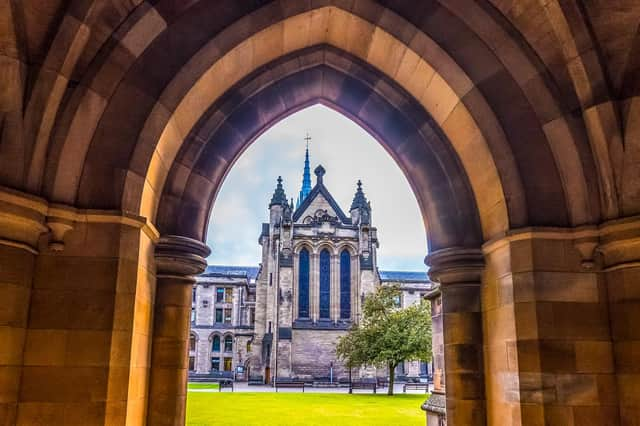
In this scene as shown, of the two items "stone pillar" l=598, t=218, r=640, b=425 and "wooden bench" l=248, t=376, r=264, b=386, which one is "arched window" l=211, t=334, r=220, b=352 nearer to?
"wooden bench" l=248, t=376, r=264, b=386

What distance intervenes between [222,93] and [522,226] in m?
3.73

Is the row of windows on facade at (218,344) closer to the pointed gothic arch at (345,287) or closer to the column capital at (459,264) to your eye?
the pointed gothic arch at (345,287)

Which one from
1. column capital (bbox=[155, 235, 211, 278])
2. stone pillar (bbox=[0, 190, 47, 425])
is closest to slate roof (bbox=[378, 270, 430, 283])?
column capital (bbox=[155, 235, 211, 278])

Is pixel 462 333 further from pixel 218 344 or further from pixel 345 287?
pixel 218 344

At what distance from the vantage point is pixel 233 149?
689cm

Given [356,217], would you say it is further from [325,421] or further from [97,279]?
[97,279]

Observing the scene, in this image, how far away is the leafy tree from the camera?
36125 mm

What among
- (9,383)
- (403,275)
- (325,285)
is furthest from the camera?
(403,275)

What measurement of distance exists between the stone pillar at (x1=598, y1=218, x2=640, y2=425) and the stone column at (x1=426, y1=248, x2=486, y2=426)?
1.43 meters

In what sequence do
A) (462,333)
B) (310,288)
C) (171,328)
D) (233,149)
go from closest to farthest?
(171,328) → (462,333) → (233,149) → (310,288)

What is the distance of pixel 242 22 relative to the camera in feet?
19.3

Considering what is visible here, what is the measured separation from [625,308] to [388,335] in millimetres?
32524

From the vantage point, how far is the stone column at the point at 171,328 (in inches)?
235

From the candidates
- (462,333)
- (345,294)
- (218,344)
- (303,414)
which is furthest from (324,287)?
(462,333)
